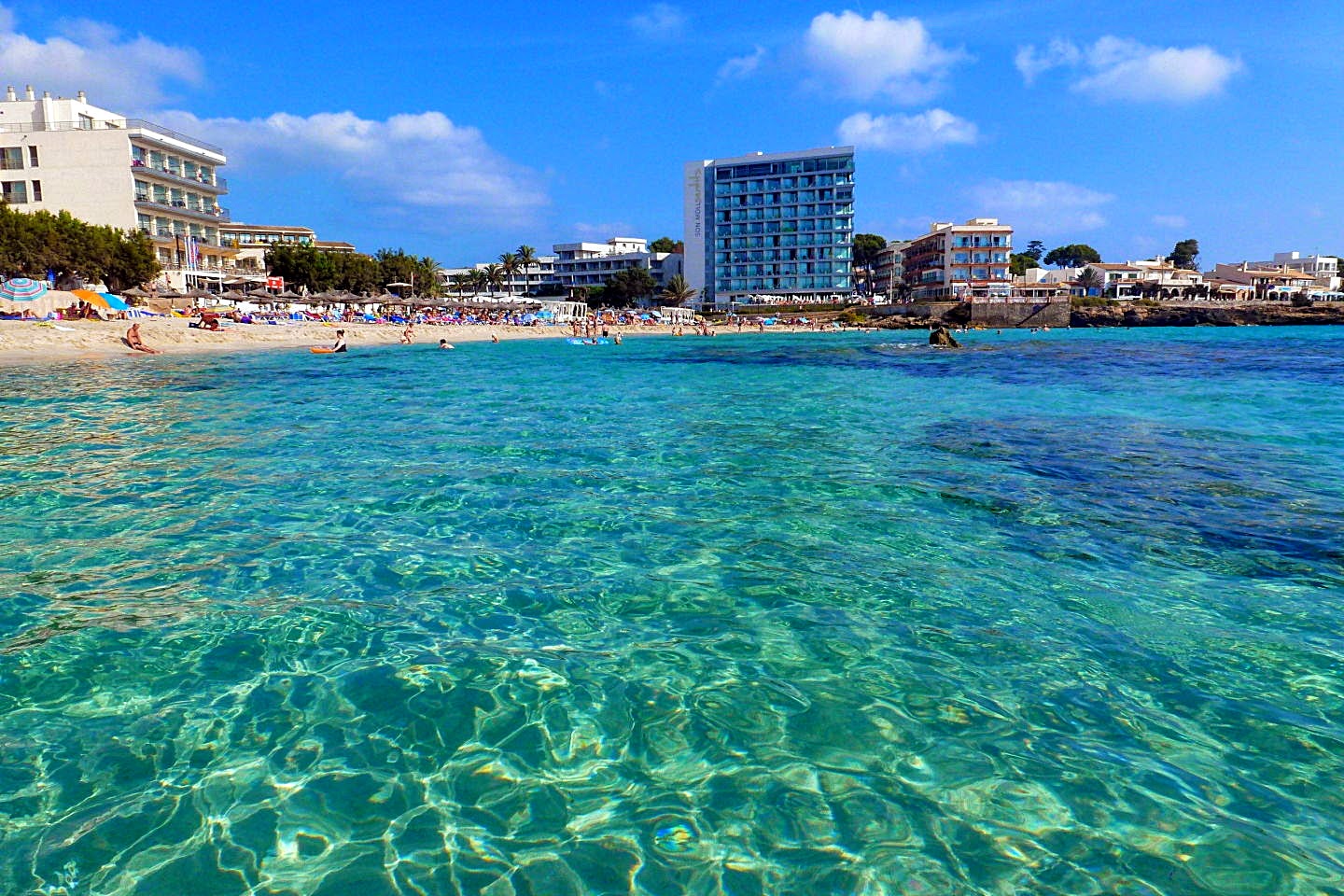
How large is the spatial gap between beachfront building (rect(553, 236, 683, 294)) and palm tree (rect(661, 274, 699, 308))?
822 centimetres

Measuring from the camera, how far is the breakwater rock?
349ft

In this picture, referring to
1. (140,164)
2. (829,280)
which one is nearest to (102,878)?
(140,164)

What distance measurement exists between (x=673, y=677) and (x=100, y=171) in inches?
2766

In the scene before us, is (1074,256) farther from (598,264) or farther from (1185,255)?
(598,264)

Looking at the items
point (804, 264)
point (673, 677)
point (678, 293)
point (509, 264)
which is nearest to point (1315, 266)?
point (804, 264)

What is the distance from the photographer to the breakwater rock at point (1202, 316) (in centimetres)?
10625

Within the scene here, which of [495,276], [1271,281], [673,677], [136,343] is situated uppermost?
[495,276]

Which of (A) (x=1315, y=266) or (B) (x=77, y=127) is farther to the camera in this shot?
(A) (x=1315, y=266)

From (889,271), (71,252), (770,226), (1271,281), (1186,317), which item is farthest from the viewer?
(889,271)

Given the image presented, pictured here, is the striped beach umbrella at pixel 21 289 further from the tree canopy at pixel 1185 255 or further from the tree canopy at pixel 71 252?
the tree canopy at pixel 1185 255

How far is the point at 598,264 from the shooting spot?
5719 inches

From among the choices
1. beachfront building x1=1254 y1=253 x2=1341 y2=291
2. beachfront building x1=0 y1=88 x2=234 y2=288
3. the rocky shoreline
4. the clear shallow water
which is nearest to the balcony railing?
beachfront building x1=0 y1=88 x2=234 y2=288

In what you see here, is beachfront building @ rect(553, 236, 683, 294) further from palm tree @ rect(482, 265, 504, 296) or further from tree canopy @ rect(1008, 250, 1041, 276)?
tree canopy @ rect(1008, 250, 1041, 276)

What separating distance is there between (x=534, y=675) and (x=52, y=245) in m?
57.1
